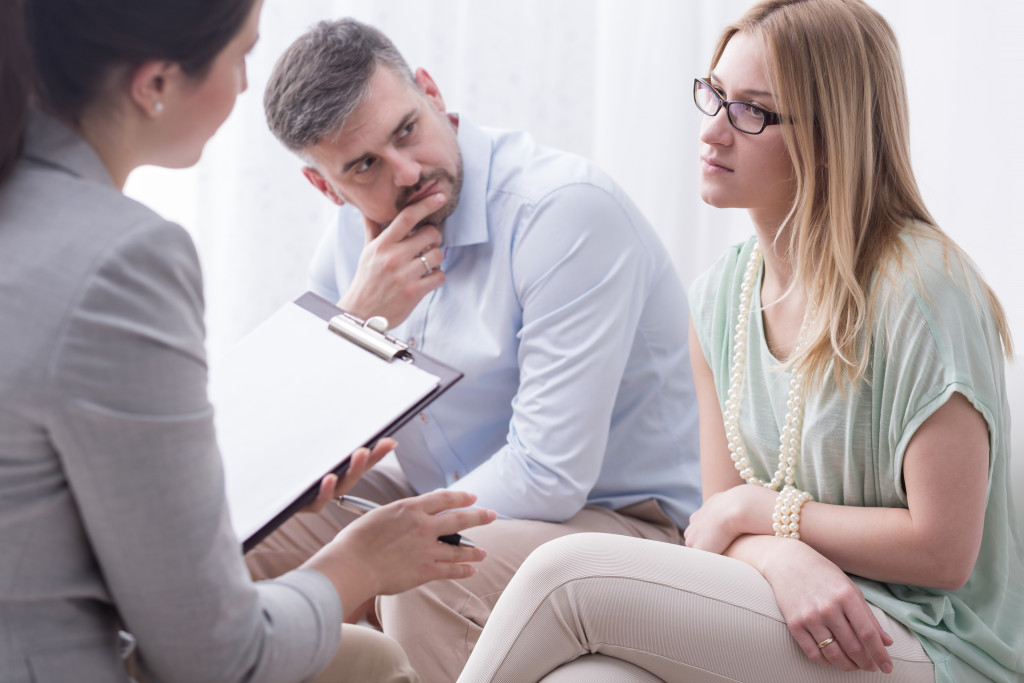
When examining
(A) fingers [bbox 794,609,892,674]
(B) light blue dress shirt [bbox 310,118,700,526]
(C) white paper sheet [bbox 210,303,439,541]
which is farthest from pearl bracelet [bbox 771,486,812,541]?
(C) white paper sheet [bbox 210,303,439,541]

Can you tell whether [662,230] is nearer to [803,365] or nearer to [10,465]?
[803,365]

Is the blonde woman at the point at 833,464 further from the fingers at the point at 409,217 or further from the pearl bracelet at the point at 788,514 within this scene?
the fingers at the point at 409,217

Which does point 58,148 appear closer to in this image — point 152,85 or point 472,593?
point 152,85

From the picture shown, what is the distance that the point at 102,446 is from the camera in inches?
23.0

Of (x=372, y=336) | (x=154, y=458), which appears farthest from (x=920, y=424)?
(x=154, y=458)

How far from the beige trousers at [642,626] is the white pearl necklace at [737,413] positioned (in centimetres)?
15

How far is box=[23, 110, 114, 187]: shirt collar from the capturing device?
0.65 m

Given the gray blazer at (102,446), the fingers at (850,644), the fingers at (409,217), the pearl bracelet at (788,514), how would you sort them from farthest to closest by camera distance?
the fingers at (409,217), the pearl bracelet at (788,514), the fingers at (850,644), the gray blazer at (102,446)

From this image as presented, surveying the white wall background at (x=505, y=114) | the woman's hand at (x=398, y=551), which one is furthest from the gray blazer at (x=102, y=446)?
the white wall background at (x=505, y=114)

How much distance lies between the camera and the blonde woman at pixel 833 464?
0.96 meters

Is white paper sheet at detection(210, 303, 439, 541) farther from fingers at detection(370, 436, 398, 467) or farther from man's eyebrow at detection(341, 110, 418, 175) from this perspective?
man's eyebrow at detection(341, 110, 418, 175)

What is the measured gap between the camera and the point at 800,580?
987mm

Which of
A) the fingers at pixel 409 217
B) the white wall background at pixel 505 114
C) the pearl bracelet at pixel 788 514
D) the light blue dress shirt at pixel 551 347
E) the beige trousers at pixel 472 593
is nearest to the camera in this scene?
the pearl bracelet at pixel 788 514

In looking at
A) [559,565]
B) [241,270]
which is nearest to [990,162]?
[559,565]
